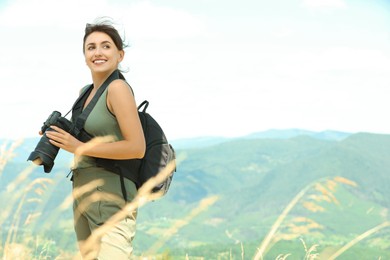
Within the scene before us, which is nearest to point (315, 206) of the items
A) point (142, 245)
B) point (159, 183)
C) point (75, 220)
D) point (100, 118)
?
point (159, 183)

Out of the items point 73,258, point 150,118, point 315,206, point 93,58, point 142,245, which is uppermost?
point 93,58

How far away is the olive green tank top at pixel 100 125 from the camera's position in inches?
123

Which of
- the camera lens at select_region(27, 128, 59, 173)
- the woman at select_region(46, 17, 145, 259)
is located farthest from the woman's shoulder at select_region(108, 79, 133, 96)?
the camera lens at select_region(27, 128, 59, 173)

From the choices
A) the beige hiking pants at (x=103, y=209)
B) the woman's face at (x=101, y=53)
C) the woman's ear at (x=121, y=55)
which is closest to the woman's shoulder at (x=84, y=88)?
the woman's face at (x=101, y=53)

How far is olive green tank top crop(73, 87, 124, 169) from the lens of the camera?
123 inches

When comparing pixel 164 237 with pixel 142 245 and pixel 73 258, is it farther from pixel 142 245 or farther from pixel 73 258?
pixel 142 245

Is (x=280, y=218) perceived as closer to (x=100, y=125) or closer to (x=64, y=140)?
(x=100, y=125)

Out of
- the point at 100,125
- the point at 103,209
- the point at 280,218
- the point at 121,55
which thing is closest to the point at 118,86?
the point at 100,125

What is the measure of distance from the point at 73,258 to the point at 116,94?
3.05 feet

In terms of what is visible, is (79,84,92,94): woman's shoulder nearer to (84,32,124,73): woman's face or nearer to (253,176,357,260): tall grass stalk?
(84,32,124,73): woman's face

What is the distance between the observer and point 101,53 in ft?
11.2

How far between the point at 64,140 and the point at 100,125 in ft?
0.67

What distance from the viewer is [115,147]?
3.03 meters

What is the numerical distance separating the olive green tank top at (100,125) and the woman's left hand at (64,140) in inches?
3.9
